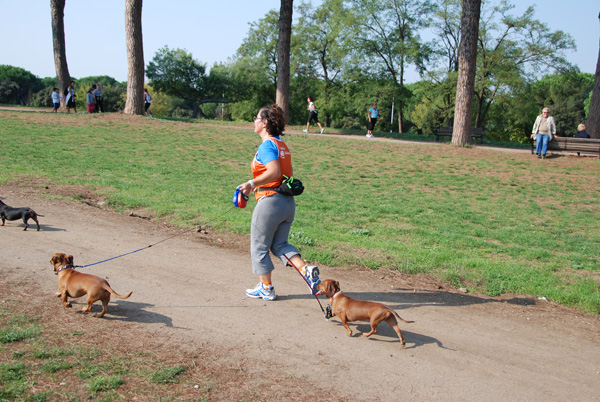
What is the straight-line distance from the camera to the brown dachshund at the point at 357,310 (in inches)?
169

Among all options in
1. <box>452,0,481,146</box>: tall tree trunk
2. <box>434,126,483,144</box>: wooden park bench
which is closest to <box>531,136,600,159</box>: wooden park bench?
<box>452,0,481,146</box>: tall tree trunk

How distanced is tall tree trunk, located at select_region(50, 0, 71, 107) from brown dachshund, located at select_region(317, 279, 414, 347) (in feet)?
81.4

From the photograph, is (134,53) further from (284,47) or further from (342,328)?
(342,328)

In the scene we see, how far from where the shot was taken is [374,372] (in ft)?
12.6

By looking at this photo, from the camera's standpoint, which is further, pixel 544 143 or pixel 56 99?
pixel 56 99

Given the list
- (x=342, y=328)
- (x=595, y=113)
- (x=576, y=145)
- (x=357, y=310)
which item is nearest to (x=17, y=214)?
(x=342, y=328)

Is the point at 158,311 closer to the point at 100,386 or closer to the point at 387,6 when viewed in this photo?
the point at 100,386

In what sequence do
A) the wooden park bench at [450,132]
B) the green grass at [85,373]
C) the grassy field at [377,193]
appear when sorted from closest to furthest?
the green grass at [85,373]
the grassy field at [377,193]
the wooden park bench at [450,132]

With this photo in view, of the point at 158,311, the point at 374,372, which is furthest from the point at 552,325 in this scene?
the point at 158,311

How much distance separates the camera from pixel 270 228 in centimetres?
487

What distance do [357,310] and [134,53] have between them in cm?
1843

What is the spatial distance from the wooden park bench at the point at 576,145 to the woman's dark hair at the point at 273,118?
Answer: 13652 millimetres

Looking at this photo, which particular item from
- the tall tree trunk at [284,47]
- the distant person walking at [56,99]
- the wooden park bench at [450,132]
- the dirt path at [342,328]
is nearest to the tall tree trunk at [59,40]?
the distant person walking at [56,99]

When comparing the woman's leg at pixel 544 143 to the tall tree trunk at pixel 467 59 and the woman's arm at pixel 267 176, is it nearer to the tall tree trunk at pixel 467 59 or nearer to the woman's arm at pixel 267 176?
the tall tree trunk at pixel 467 59
